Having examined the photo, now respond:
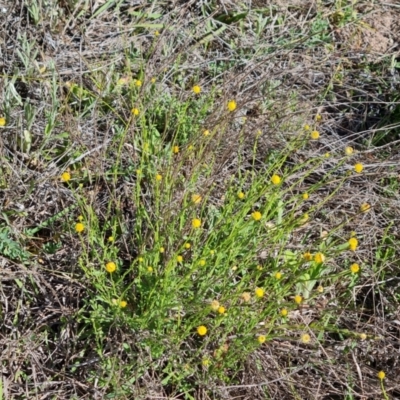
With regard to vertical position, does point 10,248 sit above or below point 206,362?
above

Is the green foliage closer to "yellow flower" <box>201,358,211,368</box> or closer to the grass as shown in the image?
the grass

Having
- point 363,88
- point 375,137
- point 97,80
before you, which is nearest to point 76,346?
point 97,80

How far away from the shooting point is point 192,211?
172 cm

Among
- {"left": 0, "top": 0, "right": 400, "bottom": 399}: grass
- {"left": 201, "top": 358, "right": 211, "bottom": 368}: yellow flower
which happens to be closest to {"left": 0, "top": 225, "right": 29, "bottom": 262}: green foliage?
{"left": 0, "top": 0, "right": 400, "bottom": 399}: grass

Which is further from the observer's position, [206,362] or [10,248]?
[10,248]

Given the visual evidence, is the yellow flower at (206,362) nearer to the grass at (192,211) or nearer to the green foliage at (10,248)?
the grass at (192,211)

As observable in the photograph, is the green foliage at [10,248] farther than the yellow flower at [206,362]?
Yes

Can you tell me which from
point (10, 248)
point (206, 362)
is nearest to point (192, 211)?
point (206, 362)

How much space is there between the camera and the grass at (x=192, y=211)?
1.71 meters

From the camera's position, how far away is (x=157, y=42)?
221 centimetres

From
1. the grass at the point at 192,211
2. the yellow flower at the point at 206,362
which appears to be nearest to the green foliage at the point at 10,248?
the grass at the point at 192,211

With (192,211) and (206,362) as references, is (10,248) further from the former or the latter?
(206,362)

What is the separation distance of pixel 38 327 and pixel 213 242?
553mm

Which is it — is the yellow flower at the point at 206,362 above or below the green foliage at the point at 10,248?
below
